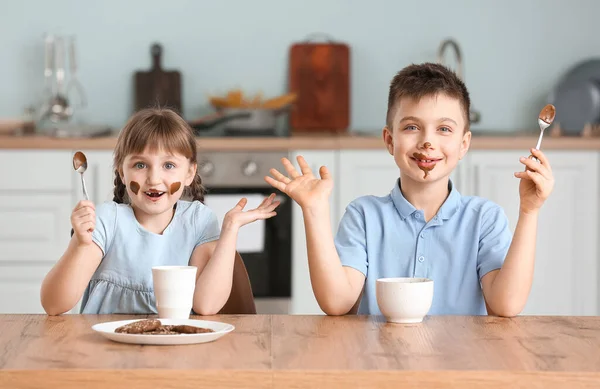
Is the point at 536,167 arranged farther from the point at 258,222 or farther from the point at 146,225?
the point at 258,222

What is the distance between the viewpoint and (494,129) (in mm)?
4121

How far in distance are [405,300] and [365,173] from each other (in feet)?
6.82

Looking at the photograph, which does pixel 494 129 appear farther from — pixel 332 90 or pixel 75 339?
pixel 75 339

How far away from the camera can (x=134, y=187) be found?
1.83m

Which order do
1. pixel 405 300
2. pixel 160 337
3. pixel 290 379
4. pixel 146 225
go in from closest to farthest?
pixel 290 379, pixel 160 337, pixel 405 300, pixel 146 225

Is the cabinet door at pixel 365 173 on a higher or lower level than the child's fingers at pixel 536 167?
lower

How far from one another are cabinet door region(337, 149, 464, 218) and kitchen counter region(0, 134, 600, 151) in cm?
3

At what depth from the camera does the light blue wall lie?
13.3 feet

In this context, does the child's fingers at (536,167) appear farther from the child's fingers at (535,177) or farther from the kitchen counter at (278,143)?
the kitchen counter at (278,143)

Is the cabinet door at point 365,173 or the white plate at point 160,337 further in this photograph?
the cabinet door at point 365,173

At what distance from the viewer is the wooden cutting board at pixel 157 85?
13.1ft

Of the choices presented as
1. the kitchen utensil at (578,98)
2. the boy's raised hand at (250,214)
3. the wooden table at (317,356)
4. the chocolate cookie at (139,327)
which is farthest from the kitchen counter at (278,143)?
the chocolate cookie at (139,327)

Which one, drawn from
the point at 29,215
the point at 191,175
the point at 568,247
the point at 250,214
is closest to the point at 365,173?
the point at 568,247

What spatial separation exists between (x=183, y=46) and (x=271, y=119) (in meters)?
0.66
